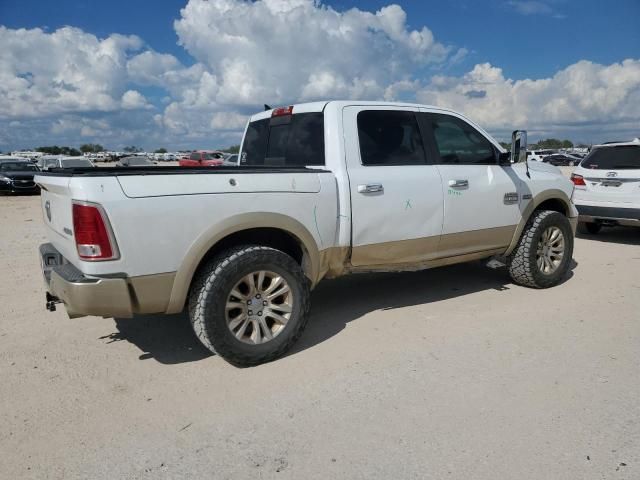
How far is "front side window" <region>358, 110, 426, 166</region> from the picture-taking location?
4.13 m

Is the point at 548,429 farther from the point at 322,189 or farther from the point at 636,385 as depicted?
the point at 322,189

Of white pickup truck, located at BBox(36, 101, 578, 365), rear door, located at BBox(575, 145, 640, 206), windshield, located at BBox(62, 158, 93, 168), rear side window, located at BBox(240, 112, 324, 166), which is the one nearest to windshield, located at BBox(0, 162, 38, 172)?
windshield, located at BBox(62, 158, 93, 168)

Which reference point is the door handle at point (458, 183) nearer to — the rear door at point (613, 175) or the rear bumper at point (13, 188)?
the rear door at point (613, 175)

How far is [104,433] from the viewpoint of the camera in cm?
272

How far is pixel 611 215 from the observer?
782 cm

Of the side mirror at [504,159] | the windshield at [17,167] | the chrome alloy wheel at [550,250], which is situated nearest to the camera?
the side mirror at [504,159]

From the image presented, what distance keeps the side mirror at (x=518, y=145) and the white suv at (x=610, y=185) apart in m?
4.04

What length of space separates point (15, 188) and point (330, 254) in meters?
20.0

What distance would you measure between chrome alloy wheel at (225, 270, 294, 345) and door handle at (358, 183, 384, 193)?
1.00m

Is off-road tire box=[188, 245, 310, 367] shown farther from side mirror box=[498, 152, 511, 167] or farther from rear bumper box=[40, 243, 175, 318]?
side mirror box=[498, 152, 511, 167]

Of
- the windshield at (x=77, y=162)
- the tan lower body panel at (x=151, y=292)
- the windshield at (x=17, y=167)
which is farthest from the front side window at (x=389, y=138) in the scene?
the windshield at (x=17, y=167)

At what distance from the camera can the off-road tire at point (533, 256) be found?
5152 mm

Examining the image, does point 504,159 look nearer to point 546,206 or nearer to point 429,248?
point 546,206

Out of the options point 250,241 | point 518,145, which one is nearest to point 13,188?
point 250,241
